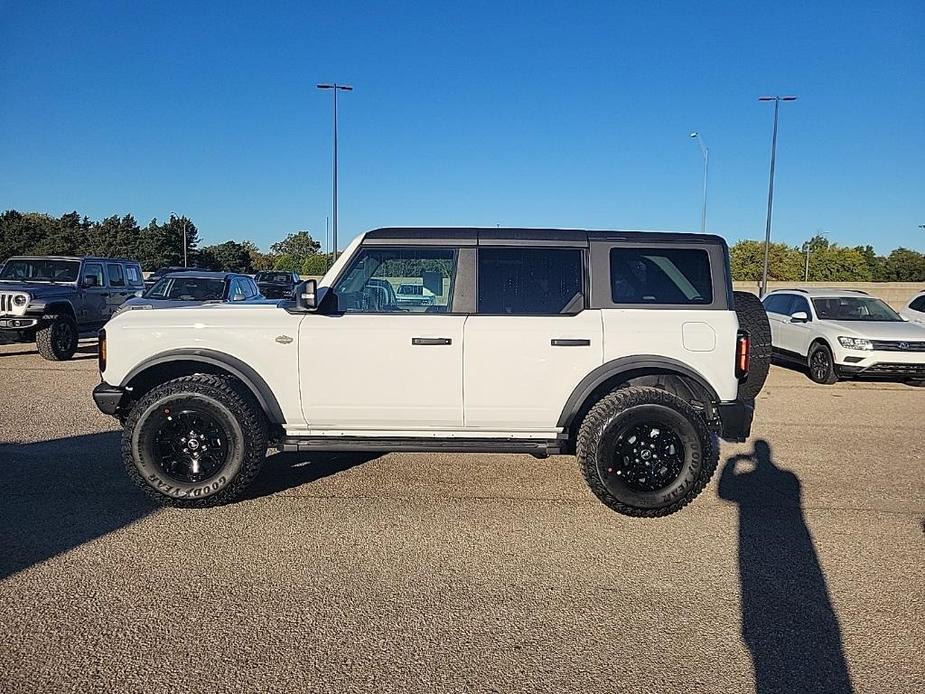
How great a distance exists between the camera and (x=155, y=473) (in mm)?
4836

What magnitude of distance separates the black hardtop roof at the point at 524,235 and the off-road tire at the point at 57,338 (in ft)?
30.7

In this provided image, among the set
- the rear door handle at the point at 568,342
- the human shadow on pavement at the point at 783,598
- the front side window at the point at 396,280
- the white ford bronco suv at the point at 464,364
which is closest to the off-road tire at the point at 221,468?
the white ford bronco suv at the point at 464,364

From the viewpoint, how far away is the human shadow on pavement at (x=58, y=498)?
4215mm

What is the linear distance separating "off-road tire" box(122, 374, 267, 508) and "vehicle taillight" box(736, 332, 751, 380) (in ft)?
11.3

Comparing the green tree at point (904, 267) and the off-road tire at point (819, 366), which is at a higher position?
the green tree at point (904, 267)

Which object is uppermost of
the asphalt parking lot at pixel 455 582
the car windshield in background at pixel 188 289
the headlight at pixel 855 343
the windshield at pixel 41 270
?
the windshield at pixel 41 270

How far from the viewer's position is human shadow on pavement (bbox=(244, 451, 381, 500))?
5465mm

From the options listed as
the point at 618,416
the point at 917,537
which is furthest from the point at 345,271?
the point at 917,537

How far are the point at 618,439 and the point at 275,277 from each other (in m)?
29.1

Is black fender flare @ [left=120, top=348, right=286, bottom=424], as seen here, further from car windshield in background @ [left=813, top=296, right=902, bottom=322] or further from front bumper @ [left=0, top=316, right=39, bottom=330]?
car windshield in background @ [left=813, top=296, right=902, bottom=322]

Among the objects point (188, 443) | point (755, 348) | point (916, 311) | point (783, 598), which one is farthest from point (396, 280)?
point (916, 311)

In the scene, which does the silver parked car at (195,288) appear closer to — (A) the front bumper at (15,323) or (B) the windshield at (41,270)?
(B) the windshield at (41,270)

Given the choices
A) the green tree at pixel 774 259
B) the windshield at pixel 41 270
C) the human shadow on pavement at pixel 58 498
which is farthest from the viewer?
the green tree at pixel 774 259

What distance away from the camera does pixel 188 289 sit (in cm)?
1338
